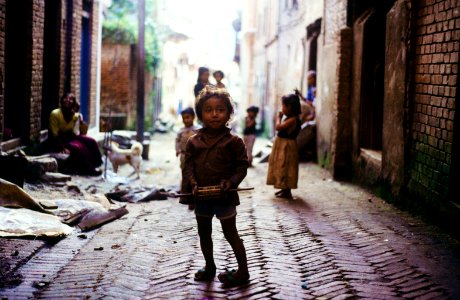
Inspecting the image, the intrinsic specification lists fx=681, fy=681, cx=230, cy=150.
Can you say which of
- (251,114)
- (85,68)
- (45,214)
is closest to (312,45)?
(251,114)

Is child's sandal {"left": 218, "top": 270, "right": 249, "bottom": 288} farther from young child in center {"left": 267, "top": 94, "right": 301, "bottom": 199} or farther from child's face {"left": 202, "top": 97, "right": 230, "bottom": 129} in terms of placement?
young child in center {"left": 267, "top": 94, "right": 301, "bottom": 199}

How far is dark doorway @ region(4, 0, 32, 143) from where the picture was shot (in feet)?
35.5

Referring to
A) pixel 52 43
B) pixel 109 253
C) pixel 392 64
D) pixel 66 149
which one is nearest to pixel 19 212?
pixel 109 253

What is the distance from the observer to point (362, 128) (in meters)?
11.0

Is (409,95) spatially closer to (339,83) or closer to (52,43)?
(339,83)

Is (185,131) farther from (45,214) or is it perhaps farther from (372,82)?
(372,82)

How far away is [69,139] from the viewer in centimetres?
1152

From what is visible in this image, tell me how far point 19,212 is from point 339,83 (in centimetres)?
641

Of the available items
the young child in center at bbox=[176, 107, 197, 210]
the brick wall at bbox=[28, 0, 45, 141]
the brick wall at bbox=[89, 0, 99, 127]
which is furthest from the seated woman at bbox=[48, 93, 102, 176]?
the brick wall at bbox=[89, 0, 99, 127]

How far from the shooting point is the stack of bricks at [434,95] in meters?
7.07

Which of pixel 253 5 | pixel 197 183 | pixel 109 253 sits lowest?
pixel 109 253

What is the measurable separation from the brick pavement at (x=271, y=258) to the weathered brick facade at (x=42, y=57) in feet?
11.0

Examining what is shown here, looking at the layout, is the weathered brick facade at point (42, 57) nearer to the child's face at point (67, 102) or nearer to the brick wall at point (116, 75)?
the child's face at point (67, 102)

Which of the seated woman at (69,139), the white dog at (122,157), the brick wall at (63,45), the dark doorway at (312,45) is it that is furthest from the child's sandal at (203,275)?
the dark doorway at (312,45)
